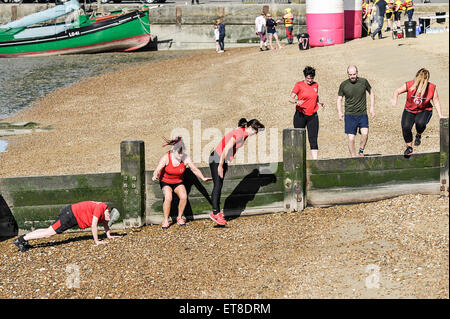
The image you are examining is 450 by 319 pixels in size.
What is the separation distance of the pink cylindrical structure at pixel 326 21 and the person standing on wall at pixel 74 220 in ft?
62.3

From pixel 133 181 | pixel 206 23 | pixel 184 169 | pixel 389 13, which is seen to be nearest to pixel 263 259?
pixel 184 169

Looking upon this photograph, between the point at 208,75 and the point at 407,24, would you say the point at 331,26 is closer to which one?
the point at 407,24

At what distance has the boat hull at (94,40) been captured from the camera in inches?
1414

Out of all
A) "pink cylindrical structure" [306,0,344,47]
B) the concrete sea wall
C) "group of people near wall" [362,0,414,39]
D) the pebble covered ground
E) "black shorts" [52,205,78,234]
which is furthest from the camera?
the concrete sea wall

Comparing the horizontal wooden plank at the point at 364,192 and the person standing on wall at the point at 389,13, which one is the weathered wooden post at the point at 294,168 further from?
the person standing on wall at the point at 389,13

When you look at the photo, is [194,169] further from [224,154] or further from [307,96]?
[307,96]

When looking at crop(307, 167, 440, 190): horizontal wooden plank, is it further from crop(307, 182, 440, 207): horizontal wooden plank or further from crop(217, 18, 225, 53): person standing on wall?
crop(217, 18, 225, 53): person standing on wall

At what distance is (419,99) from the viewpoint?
10.4m

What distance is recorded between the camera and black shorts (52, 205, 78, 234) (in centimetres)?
948

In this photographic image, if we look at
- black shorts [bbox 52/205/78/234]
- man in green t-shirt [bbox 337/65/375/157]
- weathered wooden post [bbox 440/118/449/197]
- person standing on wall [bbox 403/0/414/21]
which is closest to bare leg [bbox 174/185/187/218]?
black shorts [bbox 52/205/78/234]

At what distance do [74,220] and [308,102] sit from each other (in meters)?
4.49

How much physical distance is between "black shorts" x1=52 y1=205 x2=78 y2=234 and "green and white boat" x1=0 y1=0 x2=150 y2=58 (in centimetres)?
2729

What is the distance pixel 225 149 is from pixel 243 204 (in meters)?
1.04

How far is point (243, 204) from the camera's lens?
405 inches
